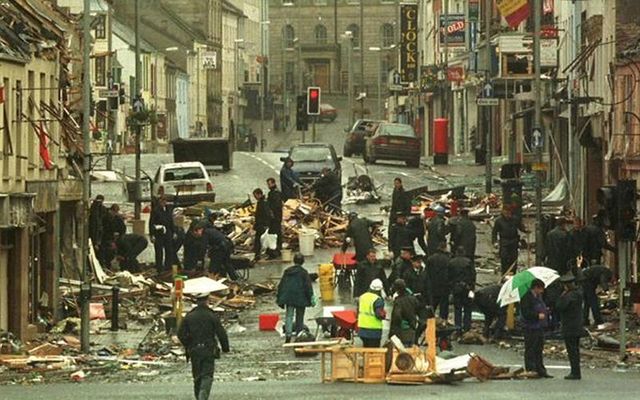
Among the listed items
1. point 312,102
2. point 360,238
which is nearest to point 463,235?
point 360,238

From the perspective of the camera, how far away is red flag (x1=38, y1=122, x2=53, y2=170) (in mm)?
44688

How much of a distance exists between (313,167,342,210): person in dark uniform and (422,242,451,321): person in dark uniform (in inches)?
803

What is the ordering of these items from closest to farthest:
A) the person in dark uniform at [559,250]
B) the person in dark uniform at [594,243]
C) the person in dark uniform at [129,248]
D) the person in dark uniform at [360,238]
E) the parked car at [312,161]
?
the person in dark uniform at [559,250], the person in dark uniform at [594,243], the person in dark uniform at [360,238], the person in dark uniform at [129,248], the parked car at [312,161]

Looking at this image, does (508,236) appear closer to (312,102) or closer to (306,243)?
(306,243)

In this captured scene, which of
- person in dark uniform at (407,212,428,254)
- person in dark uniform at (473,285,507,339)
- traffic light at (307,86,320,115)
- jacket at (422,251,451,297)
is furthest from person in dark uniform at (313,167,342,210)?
traffic light at (307,86,320,115)

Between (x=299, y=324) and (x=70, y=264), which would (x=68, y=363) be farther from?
(x=70, y=264)

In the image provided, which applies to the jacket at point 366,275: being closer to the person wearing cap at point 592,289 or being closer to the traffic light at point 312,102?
the person wearing cap at point 592,289

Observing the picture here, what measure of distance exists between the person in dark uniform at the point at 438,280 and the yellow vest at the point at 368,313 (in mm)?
4840

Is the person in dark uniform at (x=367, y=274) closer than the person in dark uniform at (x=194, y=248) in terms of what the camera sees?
Yes

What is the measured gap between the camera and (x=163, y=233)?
5022 cm

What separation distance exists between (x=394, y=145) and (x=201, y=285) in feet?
132

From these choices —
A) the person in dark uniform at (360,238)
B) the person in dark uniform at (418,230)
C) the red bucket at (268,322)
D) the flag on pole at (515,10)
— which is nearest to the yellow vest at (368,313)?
the red bucket at (268,322)

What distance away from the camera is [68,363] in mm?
35812

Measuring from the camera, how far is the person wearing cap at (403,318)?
3394 centimetres
